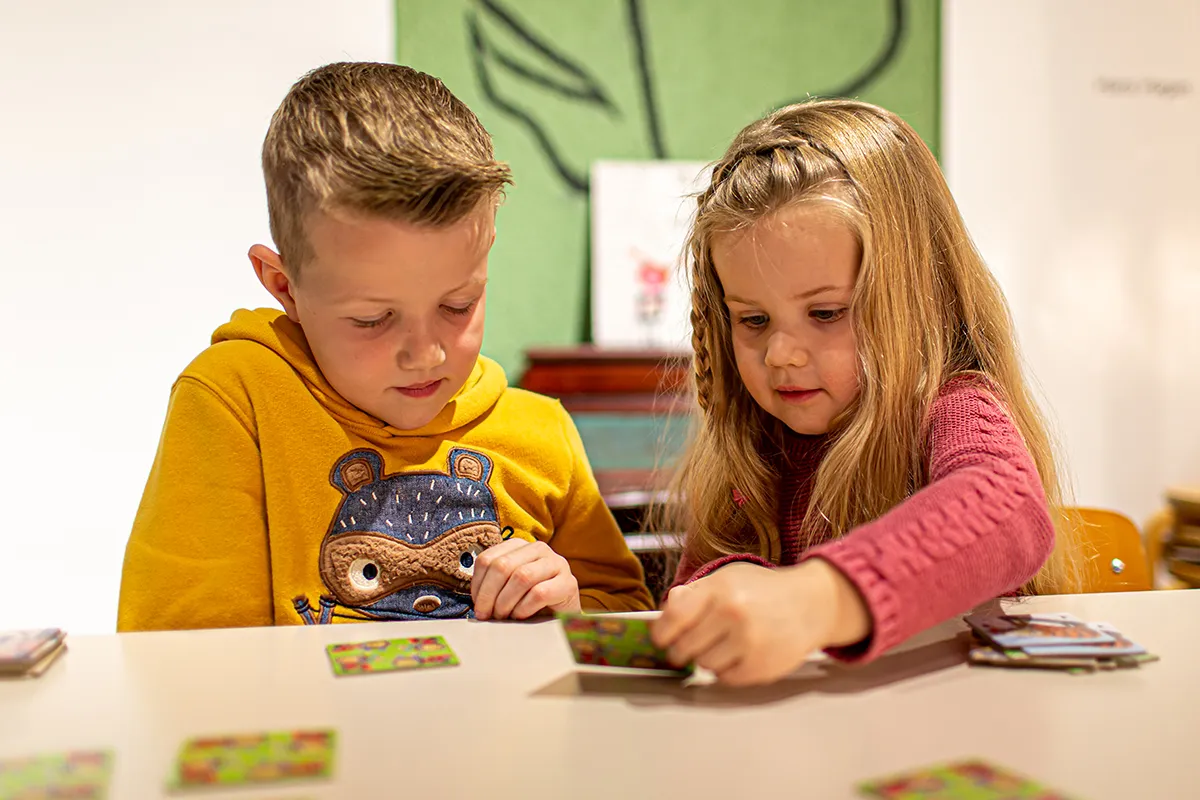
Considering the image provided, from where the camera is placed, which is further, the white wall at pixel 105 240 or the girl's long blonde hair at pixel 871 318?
the white wall at pixel 105 240

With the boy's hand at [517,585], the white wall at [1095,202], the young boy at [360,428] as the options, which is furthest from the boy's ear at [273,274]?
the white wall at [1095,202]

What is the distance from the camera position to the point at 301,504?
1.20m

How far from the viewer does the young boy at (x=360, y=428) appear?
1.08 meters

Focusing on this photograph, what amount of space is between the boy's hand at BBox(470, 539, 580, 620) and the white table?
0.33ft

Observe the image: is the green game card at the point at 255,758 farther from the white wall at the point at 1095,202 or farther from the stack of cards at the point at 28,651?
the white wall at the point at 1095,202

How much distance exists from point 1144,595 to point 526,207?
11.3ft

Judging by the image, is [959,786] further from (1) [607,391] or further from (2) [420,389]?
(1) [607,391]

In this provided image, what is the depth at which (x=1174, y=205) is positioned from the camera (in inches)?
179

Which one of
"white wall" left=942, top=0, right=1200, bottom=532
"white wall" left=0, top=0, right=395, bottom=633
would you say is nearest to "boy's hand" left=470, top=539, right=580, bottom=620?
"white wall" left=0, top=0, right=395, bottom=633

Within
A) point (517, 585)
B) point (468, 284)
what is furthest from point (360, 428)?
point (517, 585)

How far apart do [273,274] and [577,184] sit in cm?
315

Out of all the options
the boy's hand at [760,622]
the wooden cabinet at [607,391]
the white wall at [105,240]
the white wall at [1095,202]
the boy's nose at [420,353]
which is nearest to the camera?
the boy's hand at [760,622]

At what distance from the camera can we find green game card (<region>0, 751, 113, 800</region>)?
0.57 m

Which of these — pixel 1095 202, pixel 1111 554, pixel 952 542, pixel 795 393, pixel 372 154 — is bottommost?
pixel 1111 554
